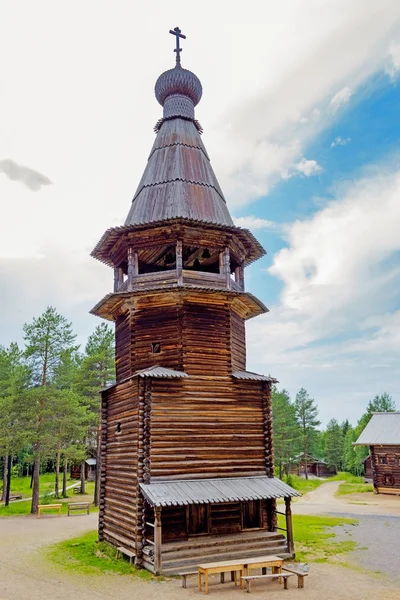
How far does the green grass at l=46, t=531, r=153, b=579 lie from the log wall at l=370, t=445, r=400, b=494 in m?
28.9

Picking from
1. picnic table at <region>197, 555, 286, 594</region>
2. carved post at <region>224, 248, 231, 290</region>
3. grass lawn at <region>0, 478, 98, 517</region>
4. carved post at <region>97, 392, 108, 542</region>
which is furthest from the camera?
grass lawn at <region>0, 478, 98, 517</region>

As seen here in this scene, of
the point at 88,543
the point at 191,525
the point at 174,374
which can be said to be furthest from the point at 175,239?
the point at 88,543

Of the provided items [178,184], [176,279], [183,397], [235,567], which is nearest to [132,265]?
[176,279]

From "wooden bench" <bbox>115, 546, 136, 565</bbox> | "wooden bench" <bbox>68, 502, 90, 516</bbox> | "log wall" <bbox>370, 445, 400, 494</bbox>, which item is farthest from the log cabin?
"log wall" <bbox>370, 445, 400, 494</bbox>

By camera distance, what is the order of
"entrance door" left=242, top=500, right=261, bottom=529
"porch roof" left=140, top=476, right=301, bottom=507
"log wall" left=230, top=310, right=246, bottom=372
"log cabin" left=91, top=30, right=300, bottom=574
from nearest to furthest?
1. "porch roof" left=140, top=476, right=301, bottom=507
2. "log cabin" left=91, top=30, right=300, bottom=574
3. "entrance door" left=242, top=500, right=261, bottom=529
4. "log wall" left=230, top=310, right=246, bottom=372

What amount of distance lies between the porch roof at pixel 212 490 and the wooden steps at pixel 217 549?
1.77 m

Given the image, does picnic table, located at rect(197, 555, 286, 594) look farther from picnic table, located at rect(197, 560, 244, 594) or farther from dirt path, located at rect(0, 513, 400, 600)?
Answer: dirt path, located at rect(0, 513, 400, 600)

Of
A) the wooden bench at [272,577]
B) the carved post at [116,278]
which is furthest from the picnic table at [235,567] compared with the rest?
the carved post at [116,278]

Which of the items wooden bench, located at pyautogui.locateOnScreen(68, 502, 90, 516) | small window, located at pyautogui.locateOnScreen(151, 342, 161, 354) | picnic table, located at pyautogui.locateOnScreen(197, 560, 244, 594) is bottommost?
wooden bench, located at pyautogui.locateOnScreen(68, 502, 90, 516)

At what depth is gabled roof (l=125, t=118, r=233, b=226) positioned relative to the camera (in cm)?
2017

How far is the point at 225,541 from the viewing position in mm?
16641

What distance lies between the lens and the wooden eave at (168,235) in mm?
19062

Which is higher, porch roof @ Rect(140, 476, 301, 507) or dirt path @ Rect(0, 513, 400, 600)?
porch roof @ Rect(140, 476, 301, 507)

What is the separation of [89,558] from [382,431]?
3298 centimetres
